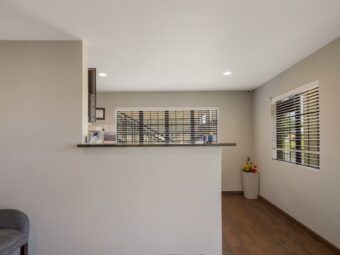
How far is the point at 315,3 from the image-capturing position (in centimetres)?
184

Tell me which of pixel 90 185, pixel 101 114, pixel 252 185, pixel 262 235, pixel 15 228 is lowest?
pixel 262 235

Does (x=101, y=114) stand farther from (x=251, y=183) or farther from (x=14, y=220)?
(x=251, y=183)

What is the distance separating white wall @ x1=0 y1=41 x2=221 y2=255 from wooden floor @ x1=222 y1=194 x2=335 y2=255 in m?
0.63

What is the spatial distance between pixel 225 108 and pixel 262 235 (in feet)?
9.38

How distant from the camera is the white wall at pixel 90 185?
2359mm

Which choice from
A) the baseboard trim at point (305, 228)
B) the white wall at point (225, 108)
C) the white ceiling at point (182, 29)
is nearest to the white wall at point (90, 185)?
the white ceiling at point (182, 29)

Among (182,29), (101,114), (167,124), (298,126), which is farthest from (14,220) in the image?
(298,126)

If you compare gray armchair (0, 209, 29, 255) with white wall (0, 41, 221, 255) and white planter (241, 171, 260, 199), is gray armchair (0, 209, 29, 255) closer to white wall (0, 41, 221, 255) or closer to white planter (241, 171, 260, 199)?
white wall (0, 41, 221, 255)

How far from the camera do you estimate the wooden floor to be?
8.75 ft

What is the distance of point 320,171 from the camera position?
2.85 meters

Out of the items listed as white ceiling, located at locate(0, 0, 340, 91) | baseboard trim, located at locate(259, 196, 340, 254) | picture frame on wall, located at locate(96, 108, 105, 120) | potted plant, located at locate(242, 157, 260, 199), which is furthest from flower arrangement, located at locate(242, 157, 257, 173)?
picture frame on wall, located at locate(96, 108, 105, 120)

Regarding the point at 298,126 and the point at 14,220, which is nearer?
the point at 14,220

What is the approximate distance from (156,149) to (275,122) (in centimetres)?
276

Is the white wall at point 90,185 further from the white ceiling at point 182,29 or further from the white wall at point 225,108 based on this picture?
the white wall at point 225,108
